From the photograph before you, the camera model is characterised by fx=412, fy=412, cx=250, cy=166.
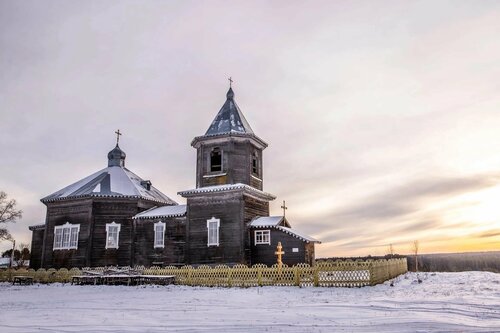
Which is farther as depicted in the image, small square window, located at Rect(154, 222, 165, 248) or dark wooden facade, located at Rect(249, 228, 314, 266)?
small square window, located at Rect(154, 222, 165, 248)

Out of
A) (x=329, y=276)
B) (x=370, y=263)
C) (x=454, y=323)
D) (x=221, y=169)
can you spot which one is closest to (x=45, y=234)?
(x=221, y=169)

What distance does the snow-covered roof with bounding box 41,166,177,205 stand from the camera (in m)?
33.2

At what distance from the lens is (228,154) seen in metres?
29.6

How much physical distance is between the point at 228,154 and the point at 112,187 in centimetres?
1098

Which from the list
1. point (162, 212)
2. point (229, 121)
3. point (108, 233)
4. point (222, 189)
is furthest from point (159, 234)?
point (229, 121)

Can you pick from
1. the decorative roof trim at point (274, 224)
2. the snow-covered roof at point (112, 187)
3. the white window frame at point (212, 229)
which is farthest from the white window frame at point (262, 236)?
the snow-covered roof at point (112, 187)

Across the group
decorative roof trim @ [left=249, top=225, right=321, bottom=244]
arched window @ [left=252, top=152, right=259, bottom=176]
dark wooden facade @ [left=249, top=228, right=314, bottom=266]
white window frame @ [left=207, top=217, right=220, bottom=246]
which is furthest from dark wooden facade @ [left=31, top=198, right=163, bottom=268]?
decorative roof trim @ [left=249, top=225, right=321, bottom=244]

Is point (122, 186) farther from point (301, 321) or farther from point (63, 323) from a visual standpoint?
point (301, 321)

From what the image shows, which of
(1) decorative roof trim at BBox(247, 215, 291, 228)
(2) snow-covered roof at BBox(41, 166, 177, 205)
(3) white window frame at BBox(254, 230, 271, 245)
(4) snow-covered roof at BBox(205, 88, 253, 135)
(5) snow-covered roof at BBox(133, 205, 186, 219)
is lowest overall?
(3) white window frame at BBox(254, 230, 271, 245)

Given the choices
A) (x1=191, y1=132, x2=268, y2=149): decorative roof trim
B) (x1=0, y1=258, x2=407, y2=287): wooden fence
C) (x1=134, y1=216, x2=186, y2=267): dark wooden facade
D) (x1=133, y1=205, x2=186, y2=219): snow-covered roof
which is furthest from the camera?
(x1=133, y1=205, x2=186, y2=219): snow-covered roof

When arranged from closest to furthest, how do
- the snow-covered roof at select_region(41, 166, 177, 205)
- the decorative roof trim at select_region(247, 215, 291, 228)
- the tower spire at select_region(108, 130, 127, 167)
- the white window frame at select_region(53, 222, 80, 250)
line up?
1. the decorative roof trim at select_region(247, 215, 291, 228)
2. the white window frame at select_region(53, 222, 80, 250)
3. the snow-covered roof at select_region(41, 166, 177, 205)
4. the tower spire at select_region(108, 130, 127, 167)

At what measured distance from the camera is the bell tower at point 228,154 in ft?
96.6

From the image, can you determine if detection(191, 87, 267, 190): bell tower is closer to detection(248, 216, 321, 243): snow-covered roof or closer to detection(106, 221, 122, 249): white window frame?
detection(248, 216, 321, 243): snow-covered roof

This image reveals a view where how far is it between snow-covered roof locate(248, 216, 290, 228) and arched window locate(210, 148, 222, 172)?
15.2 feet
